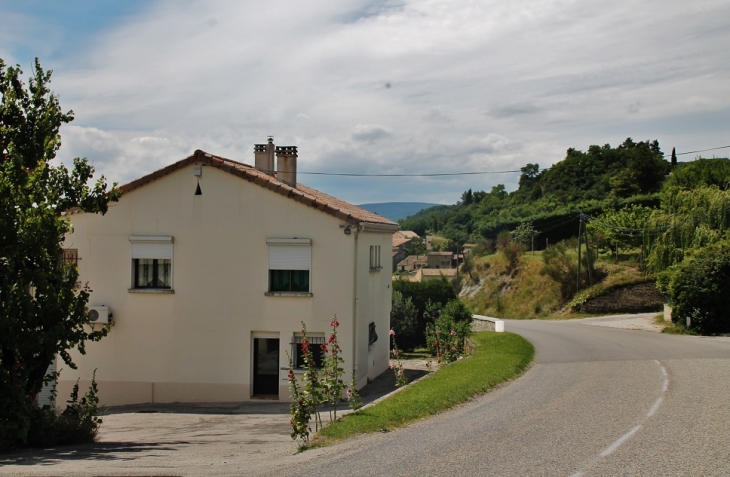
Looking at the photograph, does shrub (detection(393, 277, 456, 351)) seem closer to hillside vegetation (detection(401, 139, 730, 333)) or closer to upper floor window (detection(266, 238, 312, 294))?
hillside vegetation (detection(401, 139, 730, 333))

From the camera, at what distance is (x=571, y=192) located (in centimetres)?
9081

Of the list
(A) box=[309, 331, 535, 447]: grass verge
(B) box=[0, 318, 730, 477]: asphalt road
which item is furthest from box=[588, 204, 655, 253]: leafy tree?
(B) box=[0, 318, 730, 477]: asphalt road

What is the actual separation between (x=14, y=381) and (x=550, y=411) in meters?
9.28

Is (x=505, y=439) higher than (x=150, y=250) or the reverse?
the reverse

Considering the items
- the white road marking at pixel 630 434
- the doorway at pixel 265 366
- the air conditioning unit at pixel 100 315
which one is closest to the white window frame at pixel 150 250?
the air conditioning unit at pixel 100 315

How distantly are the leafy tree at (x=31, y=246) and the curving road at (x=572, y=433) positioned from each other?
5.32 metres

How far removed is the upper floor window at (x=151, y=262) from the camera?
69.9 feet

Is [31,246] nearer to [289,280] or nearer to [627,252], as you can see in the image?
[289,280]

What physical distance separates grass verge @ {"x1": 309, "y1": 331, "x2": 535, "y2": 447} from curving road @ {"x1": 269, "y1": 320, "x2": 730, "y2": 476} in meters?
0.43

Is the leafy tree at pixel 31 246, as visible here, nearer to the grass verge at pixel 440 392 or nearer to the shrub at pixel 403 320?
the grass verge at pixel 440 392

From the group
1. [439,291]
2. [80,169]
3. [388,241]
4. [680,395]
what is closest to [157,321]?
[80,169]

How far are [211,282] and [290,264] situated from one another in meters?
2.36

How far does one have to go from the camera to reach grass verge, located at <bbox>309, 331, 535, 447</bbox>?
498 inches

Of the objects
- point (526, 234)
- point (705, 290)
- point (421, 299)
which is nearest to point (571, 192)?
point (526, 234)
